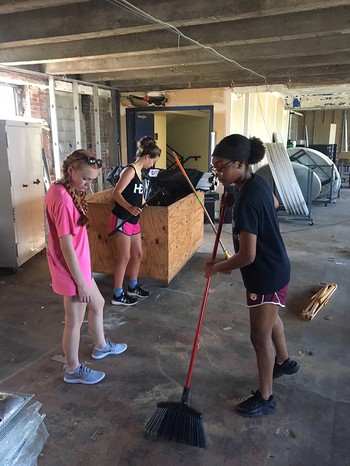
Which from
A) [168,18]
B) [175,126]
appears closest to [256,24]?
[168,18]

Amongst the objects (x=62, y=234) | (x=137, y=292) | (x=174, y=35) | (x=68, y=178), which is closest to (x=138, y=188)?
(x=137, y=292)

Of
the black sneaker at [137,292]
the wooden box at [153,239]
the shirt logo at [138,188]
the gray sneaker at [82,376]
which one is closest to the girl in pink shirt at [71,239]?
the gray sneaker at [82,376]

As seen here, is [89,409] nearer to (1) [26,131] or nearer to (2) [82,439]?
(2) [82,439]

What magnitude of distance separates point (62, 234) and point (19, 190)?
109 inches

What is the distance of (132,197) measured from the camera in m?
3.41

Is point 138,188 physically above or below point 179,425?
above

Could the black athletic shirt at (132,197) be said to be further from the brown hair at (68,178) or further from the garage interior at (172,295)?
the brown hair at (68,178)

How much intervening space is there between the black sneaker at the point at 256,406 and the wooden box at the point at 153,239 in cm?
186

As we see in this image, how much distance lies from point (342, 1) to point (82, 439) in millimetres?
3326

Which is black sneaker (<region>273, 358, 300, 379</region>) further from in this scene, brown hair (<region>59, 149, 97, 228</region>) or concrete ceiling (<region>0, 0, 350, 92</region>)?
concrete ceiling (<region>0, 0, 350, 92</region>)

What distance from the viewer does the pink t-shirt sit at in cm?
207

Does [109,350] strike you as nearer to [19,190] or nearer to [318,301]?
[318,301]

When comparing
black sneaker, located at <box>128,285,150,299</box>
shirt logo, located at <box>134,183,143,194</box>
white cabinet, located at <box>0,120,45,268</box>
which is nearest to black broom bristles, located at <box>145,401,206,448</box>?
black sneaker, located at <box>128,285,150,299</box>

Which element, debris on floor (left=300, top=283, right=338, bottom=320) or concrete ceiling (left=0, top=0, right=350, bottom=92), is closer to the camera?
concrete ceiling (left=0, top=0, right=350, bottom=92)
